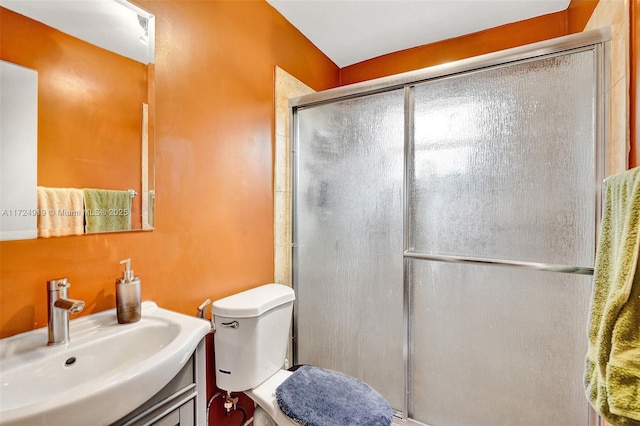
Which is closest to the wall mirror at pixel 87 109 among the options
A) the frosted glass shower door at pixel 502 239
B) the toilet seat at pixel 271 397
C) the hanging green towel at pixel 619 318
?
the toilet seat at pixel 271 397

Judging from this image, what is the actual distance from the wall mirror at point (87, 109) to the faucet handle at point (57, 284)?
0.14 meters

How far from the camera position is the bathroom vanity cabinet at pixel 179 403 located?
77cm

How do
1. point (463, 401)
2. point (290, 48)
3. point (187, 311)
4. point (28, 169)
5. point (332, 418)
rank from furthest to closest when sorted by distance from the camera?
point (290, 48) → point (463, 401) → point (187, 311) → point (332, 418) → point (28, 169)

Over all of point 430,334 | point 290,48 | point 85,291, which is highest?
point 290,48

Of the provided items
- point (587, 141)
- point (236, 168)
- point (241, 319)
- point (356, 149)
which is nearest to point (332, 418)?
point (241, 319)

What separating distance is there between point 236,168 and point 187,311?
709 mm

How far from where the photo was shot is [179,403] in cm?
88

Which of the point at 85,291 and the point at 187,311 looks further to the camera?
the point at 187,311

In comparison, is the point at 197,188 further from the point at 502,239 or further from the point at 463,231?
the point at 502,239

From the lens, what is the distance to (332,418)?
3.68 ft

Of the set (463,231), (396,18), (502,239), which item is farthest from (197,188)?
(396,18)

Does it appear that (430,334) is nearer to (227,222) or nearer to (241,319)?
(241,319)

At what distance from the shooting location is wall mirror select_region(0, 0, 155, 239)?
859 mm

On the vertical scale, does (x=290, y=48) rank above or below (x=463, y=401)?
above
